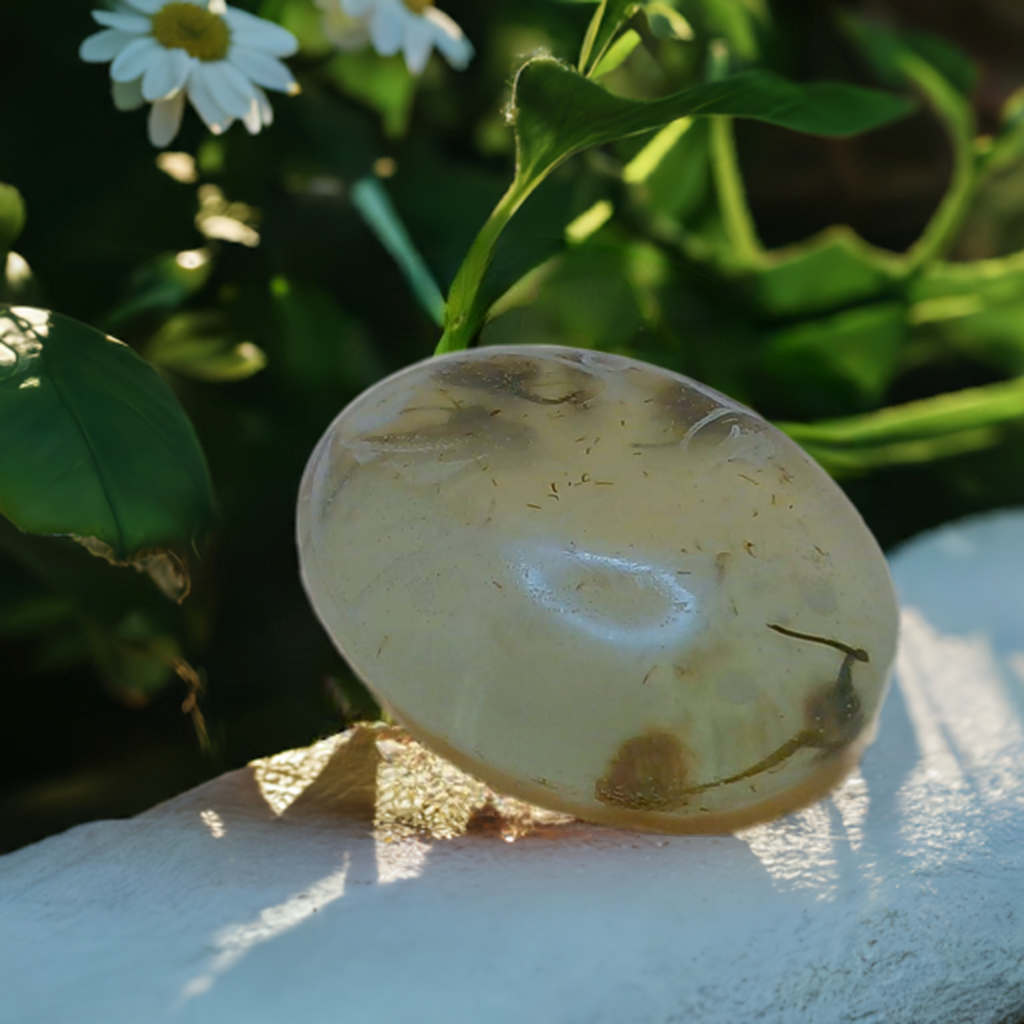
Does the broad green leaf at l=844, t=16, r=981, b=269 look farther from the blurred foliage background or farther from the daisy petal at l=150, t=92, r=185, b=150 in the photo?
the daisy petal at l=150, t=92, r=185, b=150

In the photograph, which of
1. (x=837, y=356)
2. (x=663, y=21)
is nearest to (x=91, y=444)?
(x=663, y=21)

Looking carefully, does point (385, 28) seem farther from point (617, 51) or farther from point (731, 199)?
point (731, 199)

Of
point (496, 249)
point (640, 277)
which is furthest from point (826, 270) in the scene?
point (496, 249)

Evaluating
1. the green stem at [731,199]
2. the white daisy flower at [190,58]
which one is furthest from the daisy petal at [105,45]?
the green stem at [731,199]

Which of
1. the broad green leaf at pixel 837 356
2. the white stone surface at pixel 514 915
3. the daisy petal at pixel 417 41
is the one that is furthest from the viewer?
the broad green leaf at pixel 837 356

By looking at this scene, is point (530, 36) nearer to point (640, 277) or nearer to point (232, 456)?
point (640, 277)

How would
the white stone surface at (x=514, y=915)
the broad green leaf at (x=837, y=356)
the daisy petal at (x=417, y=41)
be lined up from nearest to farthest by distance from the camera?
the white stone surface at (x=514, y=915) → the daisy petal at (x=417, y=41) → the broad green leaf at (x=837, y=356)

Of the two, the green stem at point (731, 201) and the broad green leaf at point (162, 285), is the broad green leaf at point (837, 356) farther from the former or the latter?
the broad green leaf at point (162, 285)

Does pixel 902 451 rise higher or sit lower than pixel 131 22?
lower
